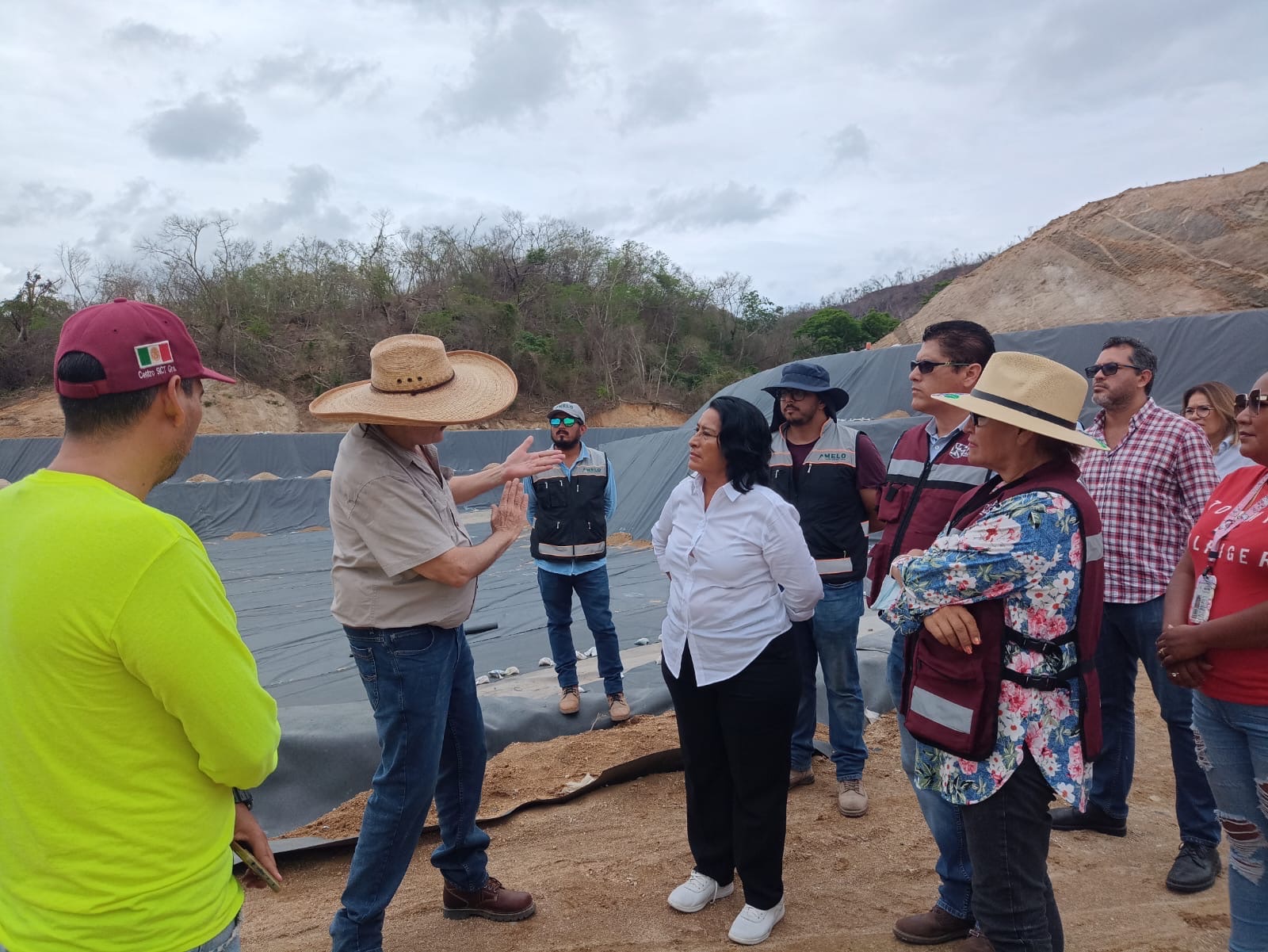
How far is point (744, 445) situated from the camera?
2.96 metres

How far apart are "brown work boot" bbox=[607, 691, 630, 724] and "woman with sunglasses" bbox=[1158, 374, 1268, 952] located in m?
3.15

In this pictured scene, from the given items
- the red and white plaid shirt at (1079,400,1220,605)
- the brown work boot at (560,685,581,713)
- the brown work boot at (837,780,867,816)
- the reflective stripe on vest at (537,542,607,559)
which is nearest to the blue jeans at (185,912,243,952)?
the brown work boot at (837,780,867,816)

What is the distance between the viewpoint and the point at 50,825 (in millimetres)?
1365

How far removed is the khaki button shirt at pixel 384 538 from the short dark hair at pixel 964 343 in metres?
2.00

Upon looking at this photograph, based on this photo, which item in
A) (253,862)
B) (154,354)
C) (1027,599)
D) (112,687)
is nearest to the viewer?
(112,687)

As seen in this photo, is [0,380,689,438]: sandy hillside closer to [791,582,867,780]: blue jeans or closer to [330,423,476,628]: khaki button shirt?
[791,582,867,780]: blue jeans

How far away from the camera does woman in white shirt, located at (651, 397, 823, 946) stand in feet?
9.30

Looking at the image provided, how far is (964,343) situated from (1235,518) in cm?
118

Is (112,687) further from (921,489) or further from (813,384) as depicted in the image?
(813,384)

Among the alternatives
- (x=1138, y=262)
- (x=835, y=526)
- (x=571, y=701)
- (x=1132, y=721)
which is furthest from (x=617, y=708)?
(x=1138, y=262)

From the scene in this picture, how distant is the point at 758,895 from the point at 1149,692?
4.04 m

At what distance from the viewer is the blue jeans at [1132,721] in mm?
3230

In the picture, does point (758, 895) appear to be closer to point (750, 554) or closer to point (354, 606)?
point (750, 554)

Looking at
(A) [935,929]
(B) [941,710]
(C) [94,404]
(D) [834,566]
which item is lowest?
(A) [935,929]
